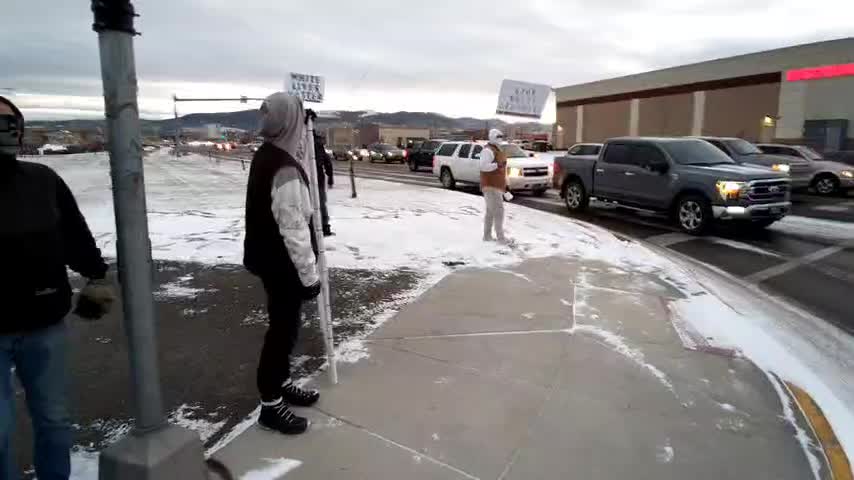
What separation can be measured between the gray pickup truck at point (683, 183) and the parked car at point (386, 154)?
32135 mm

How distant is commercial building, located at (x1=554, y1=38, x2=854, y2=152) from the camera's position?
28.6 meters

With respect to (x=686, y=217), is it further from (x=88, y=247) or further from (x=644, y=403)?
(x=88, y=247)

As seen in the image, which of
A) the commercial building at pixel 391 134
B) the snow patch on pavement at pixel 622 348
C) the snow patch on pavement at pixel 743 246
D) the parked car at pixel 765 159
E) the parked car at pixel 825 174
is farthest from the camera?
the commercial building at pixel 391 134

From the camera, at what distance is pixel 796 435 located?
3.48m

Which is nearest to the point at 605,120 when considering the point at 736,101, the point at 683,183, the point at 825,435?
the point at 736,101

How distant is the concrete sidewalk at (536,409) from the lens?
306 cm

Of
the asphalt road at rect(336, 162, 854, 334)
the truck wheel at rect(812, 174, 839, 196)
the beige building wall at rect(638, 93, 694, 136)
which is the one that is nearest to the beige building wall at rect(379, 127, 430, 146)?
the beige building wall at rect(638, 93, 694, 136)

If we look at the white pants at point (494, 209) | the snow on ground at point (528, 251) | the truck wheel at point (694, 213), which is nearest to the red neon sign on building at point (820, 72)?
the snow on ground at point (528, 251)

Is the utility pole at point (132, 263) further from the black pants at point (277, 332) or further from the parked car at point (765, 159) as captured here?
the parked car at point (765, 159)

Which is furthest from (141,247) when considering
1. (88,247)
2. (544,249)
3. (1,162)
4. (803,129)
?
(803,129)

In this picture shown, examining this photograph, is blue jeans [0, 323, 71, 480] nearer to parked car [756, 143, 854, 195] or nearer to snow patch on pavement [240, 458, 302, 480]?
snow patch on pavement [240, 458, 302, 480]

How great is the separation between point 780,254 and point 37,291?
10419mm

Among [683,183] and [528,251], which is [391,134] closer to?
[683,183]

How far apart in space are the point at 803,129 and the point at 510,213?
2598cm
